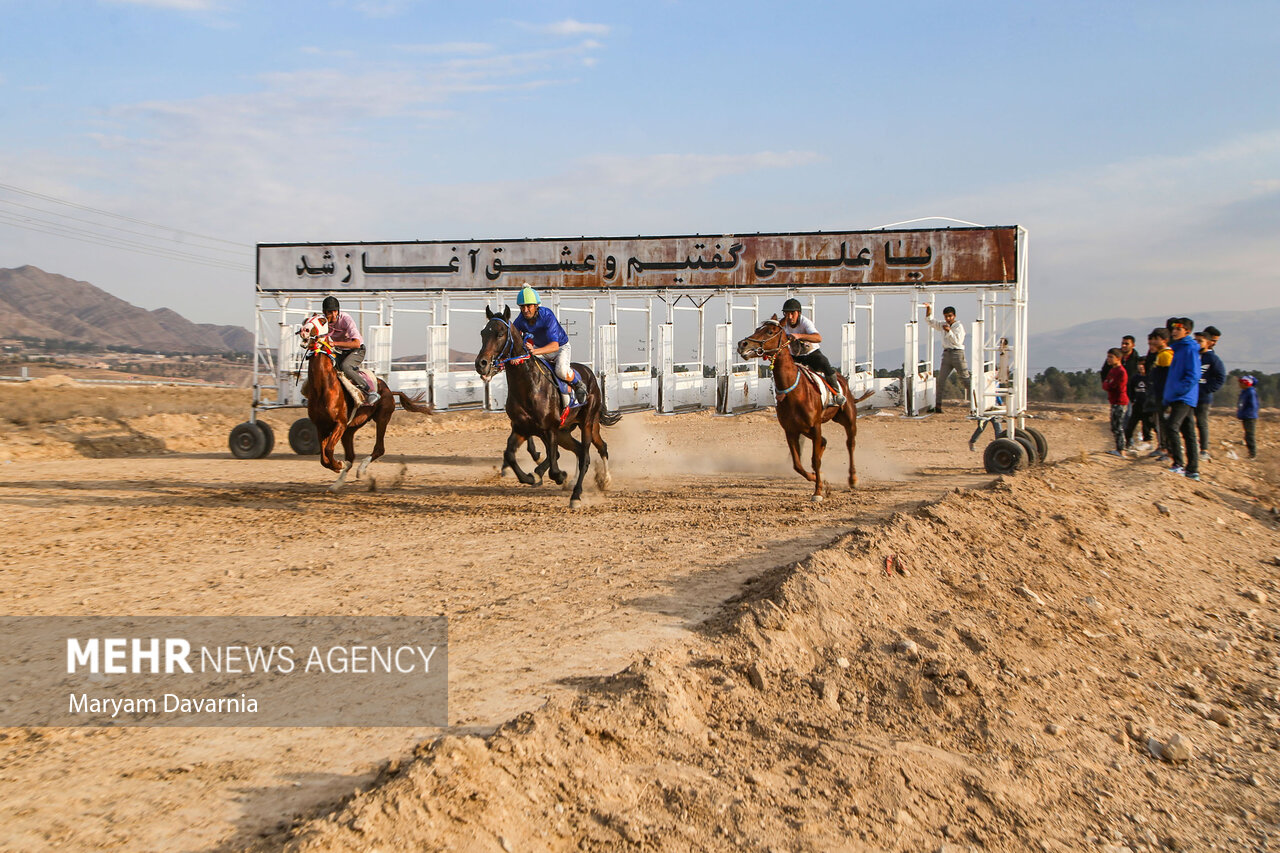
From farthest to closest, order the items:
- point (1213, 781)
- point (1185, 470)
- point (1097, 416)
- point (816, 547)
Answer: point (1097, 416)
point (1185, 470)
point (816, 547)
point (1213, 781)

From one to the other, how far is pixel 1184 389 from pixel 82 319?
202758 mm

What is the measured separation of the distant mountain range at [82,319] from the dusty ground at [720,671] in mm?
156931

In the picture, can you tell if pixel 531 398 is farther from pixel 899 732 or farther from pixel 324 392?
pixel 899 732

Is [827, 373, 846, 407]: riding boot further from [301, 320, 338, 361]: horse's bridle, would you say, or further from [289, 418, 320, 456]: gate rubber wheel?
[289, 418, 320, 456]: gate rubber wheel

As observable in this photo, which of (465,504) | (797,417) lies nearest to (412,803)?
(465,504)

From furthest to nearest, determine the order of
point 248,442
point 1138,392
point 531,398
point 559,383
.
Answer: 1. point 248,442
2. point 1138,392
3. point 559,383
4. point 531,398

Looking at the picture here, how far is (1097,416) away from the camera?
30891 millimetres

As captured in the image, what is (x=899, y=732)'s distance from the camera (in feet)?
13.8

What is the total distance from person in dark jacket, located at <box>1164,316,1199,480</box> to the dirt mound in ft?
17.5

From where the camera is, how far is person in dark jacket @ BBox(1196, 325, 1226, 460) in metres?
13.3

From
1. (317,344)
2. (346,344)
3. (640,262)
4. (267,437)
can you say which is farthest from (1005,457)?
(267,437)

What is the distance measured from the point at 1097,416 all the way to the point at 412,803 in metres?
32.8

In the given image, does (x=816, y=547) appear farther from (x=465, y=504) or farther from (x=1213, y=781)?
(x=465, y=504)

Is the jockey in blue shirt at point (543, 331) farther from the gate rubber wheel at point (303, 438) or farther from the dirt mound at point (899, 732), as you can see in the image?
the gate rubber wheel at point (303, 438)
